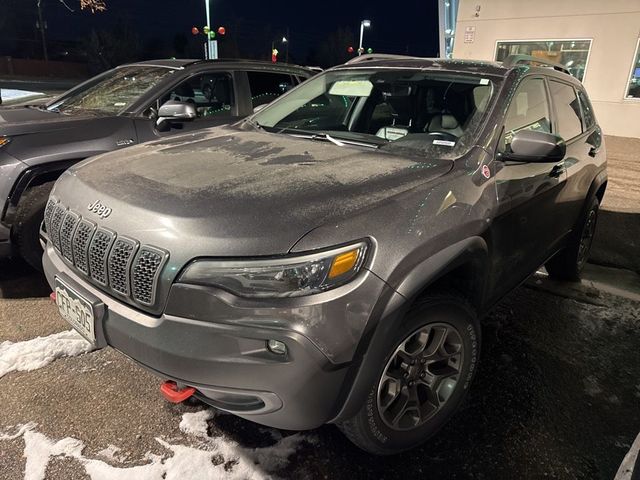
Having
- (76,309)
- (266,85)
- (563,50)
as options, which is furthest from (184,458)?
(563,50)

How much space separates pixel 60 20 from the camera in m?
64.0

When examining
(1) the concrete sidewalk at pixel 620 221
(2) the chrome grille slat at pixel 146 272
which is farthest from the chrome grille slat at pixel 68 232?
(1) the concrete sidewalk at pixel 620 221

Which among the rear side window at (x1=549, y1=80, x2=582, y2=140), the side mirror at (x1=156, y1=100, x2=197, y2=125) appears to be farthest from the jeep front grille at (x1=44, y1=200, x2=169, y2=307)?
the rear side window at (x1=549, y1=80, x2=582, y2=140)

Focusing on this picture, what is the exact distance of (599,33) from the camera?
44.9ft

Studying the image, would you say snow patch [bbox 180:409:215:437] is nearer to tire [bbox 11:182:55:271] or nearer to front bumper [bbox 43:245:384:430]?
front bumper [bbox 43:245:384:430]

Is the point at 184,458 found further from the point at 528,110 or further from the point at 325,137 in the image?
the point at 528,110

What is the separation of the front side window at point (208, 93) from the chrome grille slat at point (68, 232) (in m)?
2.65

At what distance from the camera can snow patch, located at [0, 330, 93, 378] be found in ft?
9.43

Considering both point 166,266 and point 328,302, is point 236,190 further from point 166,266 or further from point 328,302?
point 328,302

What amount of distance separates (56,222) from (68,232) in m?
0.18

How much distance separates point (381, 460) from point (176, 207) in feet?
4.75

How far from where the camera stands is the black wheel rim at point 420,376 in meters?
2.12

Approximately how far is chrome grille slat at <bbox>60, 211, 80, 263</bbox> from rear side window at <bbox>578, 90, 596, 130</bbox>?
3.75 m

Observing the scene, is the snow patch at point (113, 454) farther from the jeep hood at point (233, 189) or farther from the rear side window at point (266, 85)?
the rear side window at point (266, 85)
